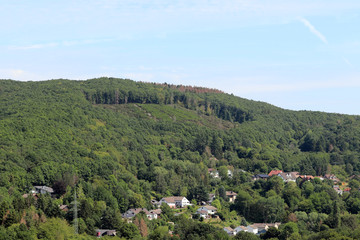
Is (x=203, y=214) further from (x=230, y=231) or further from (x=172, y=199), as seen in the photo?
(x=230, y=231)

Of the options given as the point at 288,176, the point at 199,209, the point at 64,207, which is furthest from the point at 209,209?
the point at 288,176

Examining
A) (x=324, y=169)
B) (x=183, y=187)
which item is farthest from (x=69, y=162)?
(x=324, y=169)

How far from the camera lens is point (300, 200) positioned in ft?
375

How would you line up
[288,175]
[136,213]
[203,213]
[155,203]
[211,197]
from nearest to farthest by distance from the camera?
1. [136,213]
2. [203,213]
3. [155,203]
4. [211,197]
5. [288,175]

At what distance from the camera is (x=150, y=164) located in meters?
132

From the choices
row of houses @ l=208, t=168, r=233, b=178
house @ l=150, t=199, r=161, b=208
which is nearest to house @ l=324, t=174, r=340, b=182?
row of houses @ l=208, t=168, r=233, b=178

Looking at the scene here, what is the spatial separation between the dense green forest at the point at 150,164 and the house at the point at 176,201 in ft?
9.72

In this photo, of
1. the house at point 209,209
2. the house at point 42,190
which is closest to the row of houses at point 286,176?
the house at point 209,209

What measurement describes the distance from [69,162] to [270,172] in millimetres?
52105

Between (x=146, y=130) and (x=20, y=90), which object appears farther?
(x=20, y=90)

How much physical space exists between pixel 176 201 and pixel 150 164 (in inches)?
822

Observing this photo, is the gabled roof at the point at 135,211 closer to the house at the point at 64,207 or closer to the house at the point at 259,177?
the house at the point at 64,207

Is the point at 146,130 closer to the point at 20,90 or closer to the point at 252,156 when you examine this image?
the point at 252,156

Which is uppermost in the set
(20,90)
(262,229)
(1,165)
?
(20,90)
